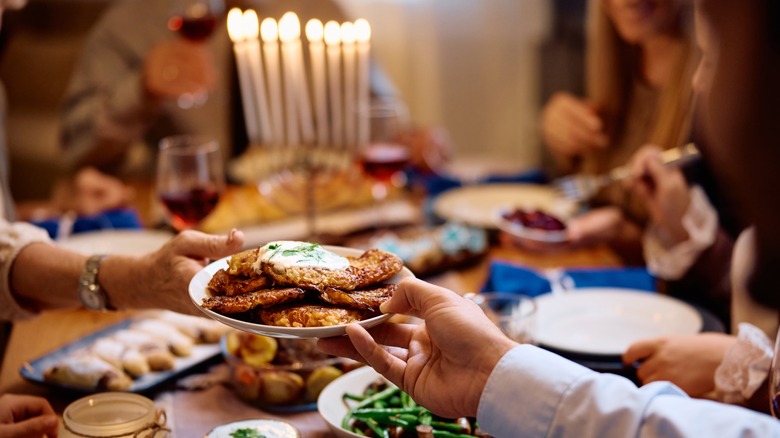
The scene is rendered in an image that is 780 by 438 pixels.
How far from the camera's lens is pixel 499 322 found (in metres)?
1.39

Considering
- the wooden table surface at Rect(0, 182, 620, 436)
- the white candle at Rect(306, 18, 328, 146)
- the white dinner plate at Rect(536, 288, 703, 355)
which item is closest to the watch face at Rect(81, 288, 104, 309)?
the wooden table surface at Rect(0, 182, 620, 436)

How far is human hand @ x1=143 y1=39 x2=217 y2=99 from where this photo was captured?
8.36 feet

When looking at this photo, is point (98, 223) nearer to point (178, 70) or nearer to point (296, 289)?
point (178, 70)


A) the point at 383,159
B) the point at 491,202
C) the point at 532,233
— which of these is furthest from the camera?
the point at 491,202

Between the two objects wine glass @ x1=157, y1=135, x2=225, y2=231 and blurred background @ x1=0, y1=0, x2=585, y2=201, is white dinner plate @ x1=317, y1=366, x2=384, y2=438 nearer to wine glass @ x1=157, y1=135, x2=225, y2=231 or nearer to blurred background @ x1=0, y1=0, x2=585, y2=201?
wine glass @ x1=157, y1=135, x2=225, y2=231

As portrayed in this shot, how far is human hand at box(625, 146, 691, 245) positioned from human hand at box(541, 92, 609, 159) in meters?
0.58

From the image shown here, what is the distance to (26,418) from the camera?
1174mm

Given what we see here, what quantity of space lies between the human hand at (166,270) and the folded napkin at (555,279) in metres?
0.70

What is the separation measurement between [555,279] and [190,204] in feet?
2.70

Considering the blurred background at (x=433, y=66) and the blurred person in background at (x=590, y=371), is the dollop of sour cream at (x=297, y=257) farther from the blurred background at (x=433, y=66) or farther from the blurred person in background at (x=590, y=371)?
the blurred background at (x=433, y=66)

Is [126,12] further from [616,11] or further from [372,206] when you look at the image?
[616,11]

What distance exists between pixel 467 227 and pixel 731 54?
49.7 inches

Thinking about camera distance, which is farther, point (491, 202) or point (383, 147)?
point (491, 202)

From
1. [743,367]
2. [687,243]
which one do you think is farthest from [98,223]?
[743,367]
